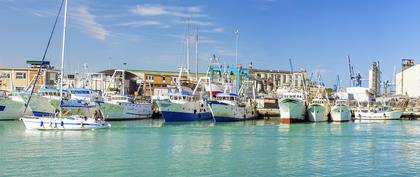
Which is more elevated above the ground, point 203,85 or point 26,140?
point 203,85

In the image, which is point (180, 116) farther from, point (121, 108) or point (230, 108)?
point (121, 108)

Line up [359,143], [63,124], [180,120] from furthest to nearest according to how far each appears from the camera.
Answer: [180,120] < [63,124] < [359,143]

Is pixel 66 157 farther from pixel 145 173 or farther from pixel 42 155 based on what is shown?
pixel 145 173

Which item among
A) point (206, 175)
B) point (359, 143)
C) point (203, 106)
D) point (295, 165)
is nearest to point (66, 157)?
point (206, 175)

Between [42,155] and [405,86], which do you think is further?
[405,86]

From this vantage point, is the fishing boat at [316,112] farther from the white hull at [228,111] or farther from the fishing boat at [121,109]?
the fishing boat at [121,109]

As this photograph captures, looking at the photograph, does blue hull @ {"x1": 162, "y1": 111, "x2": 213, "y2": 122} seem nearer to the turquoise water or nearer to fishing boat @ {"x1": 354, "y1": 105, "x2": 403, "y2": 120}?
the turquoise water

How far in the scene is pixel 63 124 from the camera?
41969mm

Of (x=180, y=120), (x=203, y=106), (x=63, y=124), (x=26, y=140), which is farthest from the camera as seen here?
(x=203, y=106)

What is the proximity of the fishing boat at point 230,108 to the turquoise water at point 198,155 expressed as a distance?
2242 cm

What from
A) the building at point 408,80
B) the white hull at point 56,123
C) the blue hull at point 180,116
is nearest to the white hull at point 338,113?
the blue hull at point 180,116

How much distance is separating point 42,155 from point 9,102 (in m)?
36.1

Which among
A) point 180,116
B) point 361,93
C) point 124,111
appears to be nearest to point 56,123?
point 180,116

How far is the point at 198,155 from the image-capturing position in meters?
29.1
